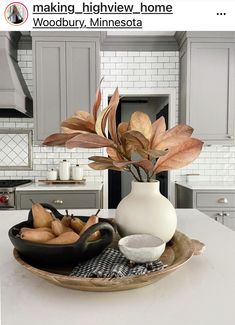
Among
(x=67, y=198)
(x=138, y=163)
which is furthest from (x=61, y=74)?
(x=138, y=163)

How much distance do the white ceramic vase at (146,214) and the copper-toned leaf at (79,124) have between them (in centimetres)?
20

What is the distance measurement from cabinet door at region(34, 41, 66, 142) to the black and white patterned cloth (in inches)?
94.2

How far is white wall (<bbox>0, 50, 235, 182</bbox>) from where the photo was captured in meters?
3.18

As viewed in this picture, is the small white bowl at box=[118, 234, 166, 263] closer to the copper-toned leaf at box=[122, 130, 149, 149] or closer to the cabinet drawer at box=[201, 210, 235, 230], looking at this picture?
the copper-toned leaf at box=[122, 130, 149, 149]

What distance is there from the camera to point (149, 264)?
62 centimetres

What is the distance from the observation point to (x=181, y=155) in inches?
28.8

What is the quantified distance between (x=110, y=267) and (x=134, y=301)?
9 centimetres

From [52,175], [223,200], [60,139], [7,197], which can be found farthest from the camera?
[52,175]

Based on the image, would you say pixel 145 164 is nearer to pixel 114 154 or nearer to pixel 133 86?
pixel 114 154

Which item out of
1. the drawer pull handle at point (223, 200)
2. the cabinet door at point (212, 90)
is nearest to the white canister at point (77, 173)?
the cabinet door at point (212, 90)

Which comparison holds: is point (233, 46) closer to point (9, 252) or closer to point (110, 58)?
point (110, 58)

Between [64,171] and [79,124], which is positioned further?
[64,171]

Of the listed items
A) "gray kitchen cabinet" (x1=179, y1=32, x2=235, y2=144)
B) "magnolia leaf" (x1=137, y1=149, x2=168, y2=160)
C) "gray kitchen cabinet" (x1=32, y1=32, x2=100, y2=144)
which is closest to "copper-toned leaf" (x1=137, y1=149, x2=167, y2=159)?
"magnolia leaf" (x1=137, y1=149, x2=168, y2=160)

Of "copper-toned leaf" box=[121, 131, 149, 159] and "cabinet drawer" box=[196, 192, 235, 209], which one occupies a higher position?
"copper-toned leaf" box=[121, 131, 149, 159]
